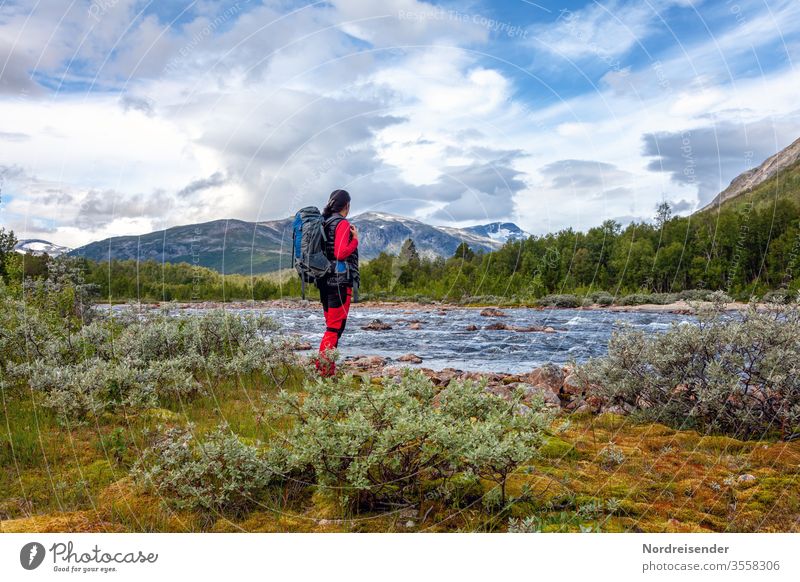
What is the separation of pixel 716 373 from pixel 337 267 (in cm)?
492

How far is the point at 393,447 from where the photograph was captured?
3.71 m

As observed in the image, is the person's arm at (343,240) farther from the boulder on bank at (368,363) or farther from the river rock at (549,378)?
the boulder on bank at (368,363)

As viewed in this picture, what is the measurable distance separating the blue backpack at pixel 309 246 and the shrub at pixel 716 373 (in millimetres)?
4115

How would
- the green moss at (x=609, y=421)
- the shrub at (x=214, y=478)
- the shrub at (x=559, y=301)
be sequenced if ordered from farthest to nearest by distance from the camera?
1. the shrub at (x=559, y=301)
2. the green moss at (x=609, y=421)
3. the shrub at (x=214, y=478)

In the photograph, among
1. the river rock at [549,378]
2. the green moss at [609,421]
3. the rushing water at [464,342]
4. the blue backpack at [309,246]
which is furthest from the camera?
the rushing water at [464,342]

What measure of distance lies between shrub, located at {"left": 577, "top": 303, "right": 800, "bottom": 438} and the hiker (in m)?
3.71

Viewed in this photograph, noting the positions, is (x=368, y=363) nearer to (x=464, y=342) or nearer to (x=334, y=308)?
(x=334, y=308)

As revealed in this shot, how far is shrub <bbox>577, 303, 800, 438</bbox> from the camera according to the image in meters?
5.98

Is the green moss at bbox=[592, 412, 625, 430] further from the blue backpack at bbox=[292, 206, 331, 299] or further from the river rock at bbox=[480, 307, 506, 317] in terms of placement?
the river rock at bbox=[480, 307, 506, 317]

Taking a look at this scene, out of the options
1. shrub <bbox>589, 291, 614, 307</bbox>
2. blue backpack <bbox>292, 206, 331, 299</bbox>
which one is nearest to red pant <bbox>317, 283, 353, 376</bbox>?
blue backpack <bbox>292, 206, 331, 299</bbox>

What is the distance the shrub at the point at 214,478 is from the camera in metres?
3.84

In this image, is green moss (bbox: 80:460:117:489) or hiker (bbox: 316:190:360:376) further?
hiker (bbox: 316:190:360:376)

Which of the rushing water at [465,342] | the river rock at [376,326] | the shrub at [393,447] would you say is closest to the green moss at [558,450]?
the shrub at [393,447]
